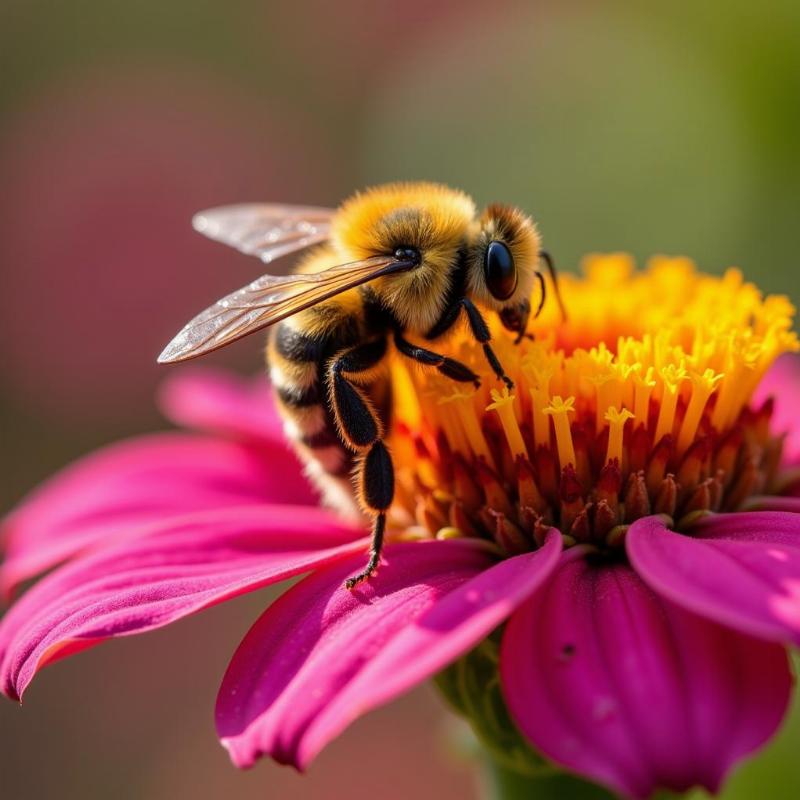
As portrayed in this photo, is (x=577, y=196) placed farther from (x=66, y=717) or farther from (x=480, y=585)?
(x=480, y=585)

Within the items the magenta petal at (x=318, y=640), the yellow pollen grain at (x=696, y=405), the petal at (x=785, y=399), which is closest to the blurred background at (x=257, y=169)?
the petal at (x=785, y=399)

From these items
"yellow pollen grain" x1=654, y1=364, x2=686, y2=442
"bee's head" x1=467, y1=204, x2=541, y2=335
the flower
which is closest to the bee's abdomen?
the flower

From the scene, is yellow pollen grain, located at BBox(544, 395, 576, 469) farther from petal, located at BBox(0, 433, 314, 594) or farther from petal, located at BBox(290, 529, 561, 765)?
petal, located at BBox(0, 433, 314, 594)

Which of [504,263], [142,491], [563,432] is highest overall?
[504,263]

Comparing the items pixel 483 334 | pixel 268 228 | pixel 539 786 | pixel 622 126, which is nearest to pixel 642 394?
pixel 483 334

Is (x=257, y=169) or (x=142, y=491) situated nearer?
(x=142, y=491)

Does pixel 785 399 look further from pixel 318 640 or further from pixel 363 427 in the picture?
pixel 318 640

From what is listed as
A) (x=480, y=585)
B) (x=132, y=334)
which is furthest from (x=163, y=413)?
(x=480, y=585)
